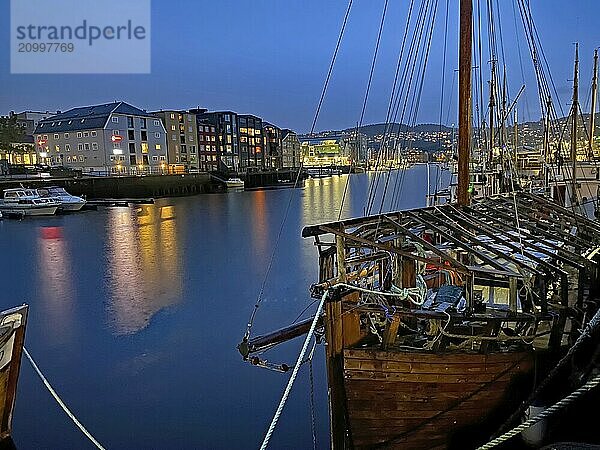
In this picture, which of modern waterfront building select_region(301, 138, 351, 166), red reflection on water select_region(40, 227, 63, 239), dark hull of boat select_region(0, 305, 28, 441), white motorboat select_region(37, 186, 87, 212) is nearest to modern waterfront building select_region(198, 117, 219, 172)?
white motorboat select_region(37, 186, 87, 212)

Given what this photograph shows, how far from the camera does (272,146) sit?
120m

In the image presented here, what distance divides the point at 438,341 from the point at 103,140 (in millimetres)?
71906

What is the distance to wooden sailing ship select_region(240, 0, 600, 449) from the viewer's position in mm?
6246

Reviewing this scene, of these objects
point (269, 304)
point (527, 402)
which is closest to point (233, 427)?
point (527, 402)

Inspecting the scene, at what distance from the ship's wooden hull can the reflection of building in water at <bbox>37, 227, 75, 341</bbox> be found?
475 inches

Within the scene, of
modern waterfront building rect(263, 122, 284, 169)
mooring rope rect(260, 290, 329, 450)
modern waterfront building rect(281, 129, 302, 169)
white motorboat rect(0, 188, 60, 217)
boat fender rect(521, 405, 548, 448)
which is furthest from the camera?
modern waterfront building rect(281, 129, 302, 169)

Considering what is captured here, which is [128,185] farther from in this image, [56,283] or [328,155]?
[328,155]

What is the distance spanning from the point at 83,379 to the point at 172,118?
79547 millimetres

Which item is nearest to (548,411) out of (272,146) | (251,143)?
(251,143)

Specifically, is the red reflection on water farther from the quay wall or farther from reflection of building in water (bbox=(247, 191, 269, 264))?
the quay wall

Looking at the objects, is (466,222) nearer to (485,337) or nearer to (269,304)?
(485,337)

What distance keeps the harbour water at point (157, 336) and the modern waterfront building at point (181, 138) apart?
5376 centimetres

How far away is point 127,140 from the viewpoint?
7450 cm

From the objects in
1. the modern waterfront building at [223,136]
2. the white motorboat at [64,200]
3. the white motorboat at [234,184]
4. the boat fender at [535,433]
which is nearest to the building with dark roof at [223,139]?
the modern waterfront building at [223,136]
